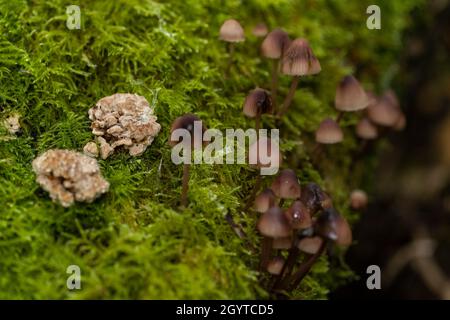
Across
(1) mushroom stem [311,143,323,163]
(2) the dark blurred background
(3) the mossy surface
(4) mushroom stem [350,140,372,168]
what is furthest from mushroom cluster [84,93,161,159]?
(2) the dark blurred background

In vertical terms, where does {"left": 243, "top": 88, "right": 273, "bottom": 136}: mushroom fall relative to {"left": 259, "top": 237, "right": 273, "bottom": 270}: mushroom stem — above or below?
above

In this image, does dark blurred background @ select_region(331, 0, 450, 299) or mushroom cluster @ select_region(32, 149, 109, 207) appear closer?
mushroom cluster @ select_region(32, 149, 109, 207)

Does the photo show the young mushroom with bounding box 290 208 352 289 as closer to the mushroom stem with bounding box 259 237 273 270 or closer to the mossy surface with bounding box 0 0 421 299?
the mushroom stem with bounding box 259 237 273 270

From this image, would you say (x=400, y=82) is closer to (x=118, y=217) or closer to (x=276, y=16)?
(x=276, y=16)

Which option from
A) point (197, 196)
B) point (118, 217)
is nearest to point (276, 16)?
point (197, 196)

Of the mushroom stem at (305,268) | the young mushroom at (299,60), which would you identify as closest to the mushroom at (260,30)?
the young mushroom at (299,60)
